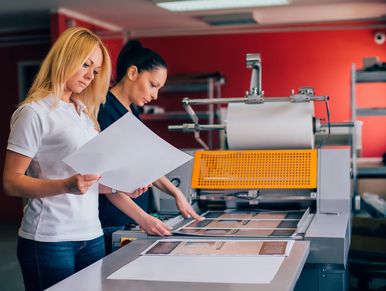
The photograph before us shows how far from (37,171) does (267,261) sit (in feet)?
2.10

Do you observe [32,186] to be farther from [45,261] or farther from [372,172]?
[372,172]

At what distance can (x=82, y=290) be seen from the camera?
136 centimetres

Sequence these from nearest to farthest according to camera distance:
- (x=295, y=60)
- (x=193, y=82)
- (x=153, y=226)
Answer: (x=153, y=226), (x=193, y=82), (x=295, y=60)

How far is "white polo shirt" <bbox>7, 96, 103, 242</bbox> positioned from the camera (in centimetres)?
161

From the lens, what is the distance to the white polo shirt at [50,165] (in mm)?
1614

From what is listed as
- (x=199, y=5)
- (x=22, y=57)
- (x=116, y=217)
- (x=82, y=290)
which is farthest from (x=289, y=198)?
(x=22, y=57)

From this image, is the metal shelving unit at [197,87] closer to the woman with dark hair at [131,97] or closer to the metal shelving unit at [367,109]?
the metal shelving unit at [367,109]

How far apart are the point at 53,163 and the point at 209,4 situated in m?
4.29

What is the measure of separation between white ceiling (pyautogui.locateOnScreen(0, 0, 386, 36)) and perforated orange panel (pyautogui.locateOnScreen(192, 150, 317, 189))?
3463mm

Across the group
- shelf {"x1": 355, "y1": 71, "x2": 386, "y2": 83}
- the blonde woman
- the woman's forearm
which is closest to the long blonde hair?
the blonde woman

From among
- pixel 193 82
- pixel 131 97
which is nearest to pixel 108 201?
pixel 131 97

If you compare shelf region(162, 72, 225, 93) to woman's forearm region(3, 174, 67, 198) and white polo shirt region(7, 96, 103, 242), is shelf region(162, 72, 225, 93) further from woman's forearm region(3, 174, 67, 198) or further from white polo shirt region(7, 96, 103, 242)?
woman's forearm region(3, 174, 67, 198)

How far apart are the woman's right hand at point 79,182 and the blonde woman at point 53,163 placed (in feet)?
0.33

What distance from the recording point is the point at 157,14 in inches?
249
